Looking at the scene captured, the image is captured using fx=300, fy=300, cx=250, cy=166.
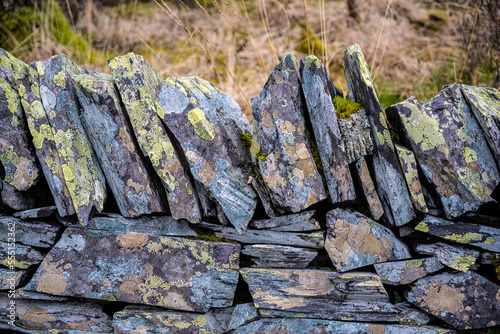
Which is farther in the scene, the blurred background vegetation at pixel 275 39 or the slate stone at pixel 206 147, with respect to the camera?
the blurred background vegetation at pixel 275 39

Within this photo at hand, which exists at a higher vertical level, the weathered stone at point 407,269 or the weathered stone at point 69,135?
the weathered stone at point 69,135

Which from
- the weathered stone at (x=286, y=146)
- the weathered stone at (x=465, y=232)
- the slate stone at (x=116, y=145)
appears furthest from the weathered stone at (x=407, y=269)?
the slate stone at (x=116, y=145)

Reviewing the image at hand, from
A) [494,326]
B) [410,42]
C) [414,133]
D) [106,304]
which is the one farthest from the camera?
[410,42]

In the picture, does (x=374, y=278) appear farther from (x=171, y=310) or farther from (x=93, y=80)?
(x=93, y=80)

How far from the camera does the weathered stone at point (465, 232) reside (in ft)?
7.40

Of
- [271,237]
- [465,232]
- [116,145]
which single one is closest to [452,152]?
[465,232]

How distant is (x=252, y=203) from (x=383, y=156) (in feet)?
3.44

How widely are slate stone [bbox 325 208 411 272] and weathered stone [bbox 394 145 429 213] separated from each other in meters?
0.32

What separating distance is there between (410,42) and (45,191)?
7.58 m

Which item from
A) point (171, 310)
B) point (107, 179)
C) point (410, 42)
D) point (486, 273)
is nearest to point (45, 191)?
point (107, 179)

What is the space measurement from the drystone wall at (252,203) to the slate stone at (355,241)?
0.01 m

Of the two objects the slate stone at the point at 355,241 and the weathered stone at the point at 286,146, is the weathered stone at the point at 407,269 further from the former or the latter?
the weathered stone at the point at 286,146

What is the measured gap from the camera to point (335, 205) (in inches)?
93.2

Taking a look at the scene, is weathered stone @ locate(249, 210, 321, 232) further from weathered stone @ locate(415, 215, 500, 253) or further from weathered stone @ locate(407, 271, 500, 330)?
weathered stone @ locate(407, 271, 500, 330)
